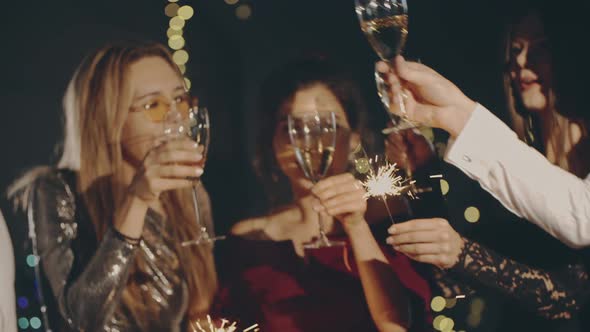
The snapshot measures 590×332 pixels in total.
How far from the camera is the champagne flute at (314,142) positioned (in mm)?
1281

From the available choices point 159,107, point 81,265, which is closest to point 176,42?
point 159,107

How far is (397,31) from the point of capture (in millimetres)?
1184

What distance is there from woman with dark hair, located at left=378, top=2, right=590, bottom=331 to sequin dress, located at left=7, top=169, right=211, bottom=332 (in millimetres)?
598

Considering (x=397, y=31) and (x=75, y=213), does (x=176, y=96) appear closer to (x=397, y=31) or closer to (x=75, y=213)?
(x=75, y=213)

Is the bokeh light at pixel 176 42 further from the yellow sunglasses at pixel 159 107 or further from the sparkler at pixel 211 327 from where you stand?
the sparkler at pixel 211 327

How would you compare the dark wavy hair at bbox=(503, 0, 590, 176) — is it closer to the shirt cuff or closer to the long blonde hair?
the shirt cuff

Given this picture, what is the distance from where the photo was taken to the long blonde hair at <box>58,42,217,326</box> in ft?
5.06

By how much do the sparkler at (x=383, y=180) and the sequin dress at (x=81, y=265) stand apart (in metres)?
0.43

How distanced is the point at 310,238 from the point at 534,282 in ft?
1.78

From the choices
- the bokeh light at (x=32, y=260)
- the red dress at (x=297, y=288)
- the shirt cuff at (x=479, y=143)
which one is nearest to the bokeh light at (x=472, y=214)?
the red dress at (x=297, y=288)

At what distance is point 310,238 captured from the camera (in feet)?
5.01

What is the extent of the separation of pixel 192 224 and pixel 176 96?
344 millimetres

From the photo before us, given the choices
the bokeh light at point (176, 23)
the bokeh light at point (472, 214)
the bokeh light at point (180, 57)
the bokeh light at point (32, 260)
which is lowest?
the bokeh light at point (32, 260)

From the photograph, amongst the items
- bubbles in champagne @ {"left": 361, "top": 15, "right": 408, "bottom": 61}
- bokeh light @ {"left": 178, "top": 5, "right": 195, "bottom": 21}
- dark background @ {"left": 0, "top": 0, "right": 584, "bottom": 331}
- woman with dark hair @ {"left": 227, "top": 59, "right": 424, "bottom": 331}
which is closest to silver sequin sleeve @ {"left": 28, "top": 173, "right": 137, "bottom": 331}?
dark background @ {"left": 0, "top": 0, "right": 584, "bottom": 331}
